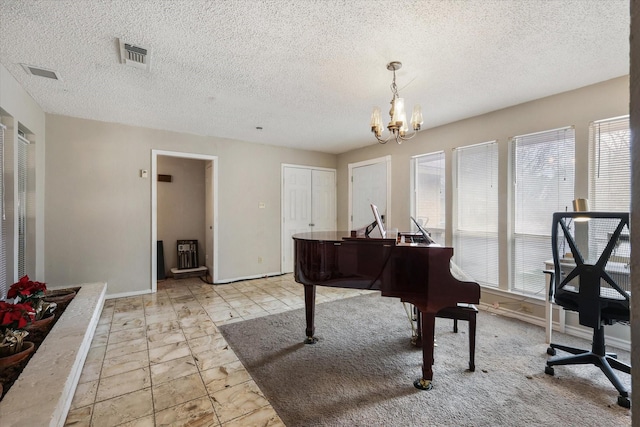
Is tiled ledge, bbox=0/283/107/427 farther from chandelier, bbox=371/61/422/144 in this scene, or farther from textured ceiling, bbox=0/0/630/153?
chandelier, bbox=371/61/422/144

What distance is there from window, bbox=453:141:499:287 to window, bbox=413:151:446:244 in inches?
9.6

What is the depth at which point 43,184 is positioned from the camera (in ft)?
11.6

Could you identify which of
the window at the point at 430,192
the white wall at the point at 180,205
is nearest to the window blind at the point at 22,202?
the white wall at the point at 180,205

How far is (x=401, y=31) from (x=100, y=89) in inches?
113

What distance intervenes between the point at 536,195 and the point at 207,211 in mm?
4852

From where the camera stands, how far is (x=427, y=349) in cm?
200

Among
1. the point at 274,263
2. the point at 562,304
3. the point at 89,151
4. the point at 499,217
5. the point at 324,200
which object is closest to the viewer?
the point at 562,304

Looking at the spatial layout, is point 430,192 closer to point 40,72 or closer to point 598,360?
point 598,360

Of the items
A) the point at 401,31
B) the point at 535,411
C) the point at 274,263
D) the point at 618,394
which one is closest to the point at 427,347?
the point at 535,411

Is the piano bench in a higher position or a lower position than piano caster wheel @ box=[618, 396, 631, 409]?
higher

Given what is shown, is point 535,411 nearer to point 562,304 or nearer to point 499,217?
point 562,304

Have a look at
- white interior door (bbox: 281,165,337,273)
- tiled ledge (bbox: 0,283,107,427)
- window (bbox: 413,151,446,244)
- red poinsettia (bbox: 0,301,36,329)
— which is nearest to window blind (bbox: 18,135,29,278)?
tiled ledge (bbox: 0,283,107,427)

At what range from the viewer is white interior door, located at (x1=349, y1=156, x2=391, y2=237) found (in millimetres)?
4941

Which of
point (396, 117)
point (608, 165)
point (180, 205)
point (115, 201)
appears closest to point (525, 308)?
point (608, 165)
